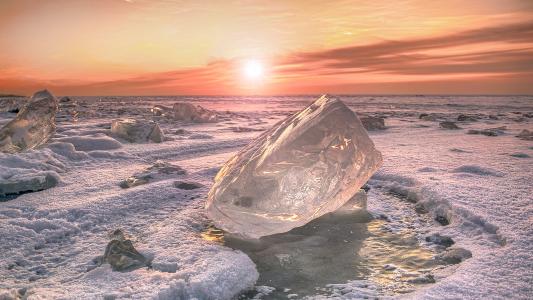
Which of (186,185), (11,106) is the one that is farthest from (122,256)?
(11,106)

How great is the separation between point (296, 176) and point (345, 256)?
66 centimetres

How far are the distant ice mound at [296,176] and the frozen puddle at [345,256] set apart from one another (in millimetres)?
175

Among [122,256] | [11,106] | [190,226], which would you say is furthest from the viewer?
[11,106]

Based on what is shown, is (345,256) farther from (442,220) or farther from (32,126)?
(32,126)

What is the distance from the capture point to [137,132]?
6.98 metres

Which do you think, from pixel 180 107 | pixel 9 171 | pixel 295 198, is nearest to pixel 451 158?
pixel 295 198

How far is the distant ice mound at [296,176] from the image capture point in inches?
102

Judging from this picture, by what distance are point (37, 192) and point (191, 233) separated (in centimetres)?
207

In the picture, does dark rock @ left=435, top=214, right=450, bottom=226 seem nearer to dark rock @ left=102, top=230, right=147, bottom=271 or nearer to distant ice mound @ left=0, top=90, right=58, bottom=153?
dark rock @ left=102, top=230, right=147, bottom=271

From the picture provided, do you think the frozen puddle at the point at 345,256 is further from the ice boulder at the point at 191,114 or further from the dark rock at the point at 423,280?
the ice boulder at the point at 191,114

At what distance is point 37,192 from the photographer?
3.75 metres

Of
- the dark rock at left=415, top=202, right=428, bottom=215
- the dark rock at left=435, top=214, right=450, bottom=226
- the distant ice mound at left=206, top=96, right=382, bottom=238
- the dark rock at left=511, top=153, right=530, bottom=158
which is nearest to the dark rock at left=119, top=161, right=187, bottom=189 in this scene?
the distant ice mound at left=206, top=96, right=382, bottom=238

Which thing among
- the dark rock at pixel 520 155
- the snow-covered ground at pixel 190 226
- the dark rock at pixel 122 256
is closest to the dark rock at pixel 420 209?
the snow-covered ground at pixel 190 226

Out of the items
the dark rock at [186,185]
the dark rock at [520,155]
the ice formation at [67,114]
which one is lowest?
the dark rock at [186,185]
